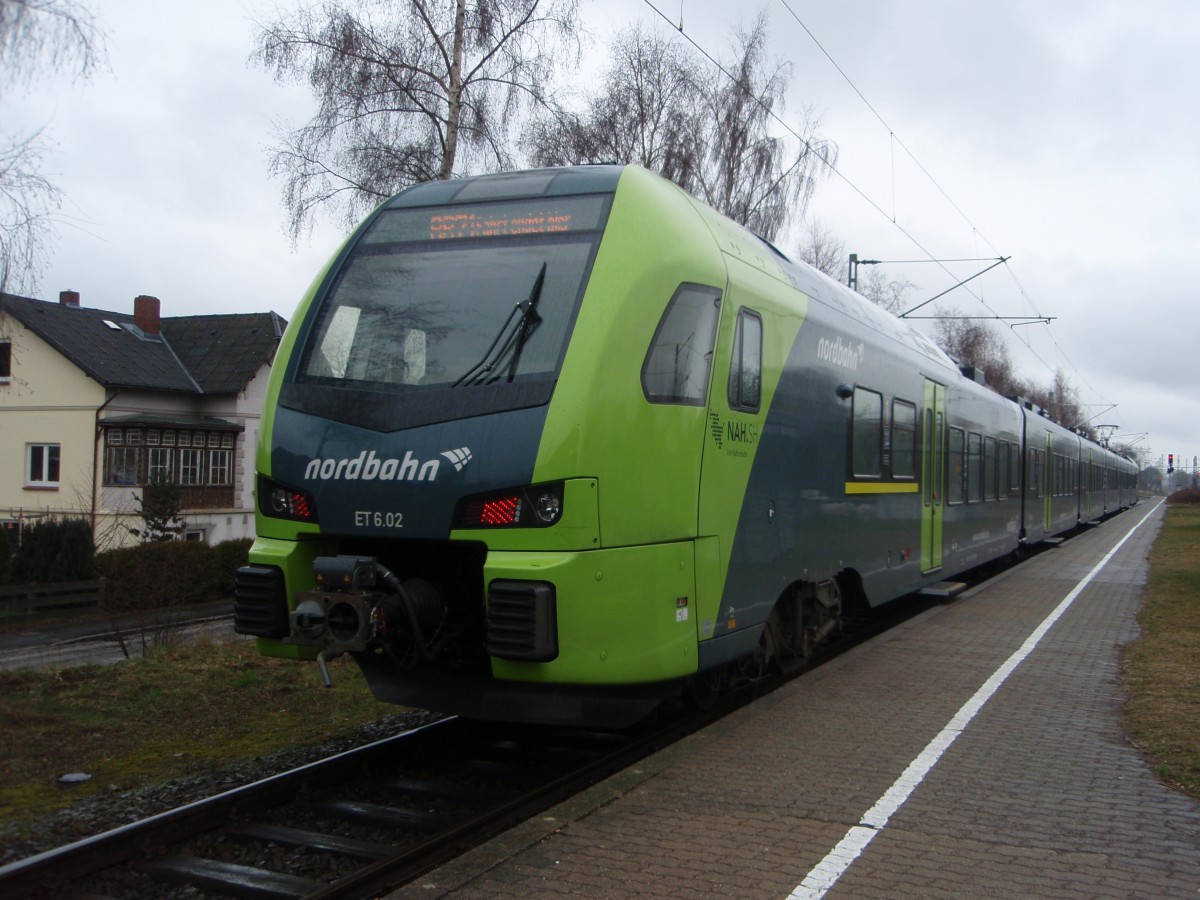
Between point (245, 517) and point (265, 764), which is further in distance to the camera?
point (245, 517)

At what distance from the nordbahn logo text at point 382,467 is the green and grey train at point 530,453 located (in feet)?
0.04

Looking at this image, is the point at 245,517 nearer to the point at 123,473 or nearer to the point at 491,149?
the point at 123,473

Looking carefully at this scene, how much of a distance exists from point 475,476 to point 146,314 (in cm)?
4049

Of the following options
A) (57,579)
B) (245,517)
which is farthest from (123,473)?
(57,579)

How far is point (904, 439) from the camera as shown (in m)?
10.6

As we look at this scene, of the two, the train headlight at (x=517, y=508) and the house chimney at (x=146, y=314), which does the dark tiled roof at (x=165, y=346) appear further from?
the train headlight at (x=517, y=508)

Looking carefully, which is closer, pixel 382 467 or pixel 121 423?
pixel 382 467

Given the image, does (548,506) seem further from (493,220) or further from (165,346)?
(165,346)

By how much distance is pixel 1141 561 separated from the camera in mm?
23422

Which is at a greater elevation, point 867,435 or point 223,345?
point 223,345

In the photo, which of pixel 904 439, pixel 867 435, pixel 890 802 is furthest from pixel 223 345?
pixel 890 802

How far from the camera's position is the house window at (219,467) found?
1519 inches

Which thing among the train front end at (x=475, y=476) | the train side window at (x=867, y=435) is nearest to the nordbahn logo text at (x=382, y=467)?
the train front end at (x=475, y=476)

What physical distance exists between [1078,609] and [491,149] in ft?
38.1
